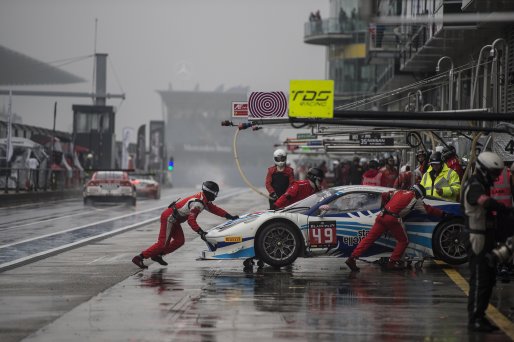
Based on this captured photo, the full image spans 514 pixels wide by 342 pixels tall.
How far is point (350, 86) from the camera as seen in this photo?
7969 centimetres

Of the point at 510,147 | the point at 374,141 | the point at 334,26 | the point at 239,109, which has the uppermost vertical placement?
the point at 334,26

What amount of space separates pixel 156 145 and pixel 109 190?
47.1 m

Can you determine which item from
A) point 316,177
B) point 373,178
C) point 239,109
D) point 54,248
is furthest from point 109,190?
point 316,177

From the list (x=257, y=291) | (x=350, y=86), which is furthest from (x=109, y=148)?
(x=257, y=291)

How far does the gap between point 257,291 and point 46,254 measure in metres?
6.12

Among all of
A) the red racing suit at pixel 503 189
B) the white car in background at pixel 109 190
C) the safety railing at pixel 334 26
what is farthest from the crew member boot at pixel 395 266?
the safety railing at pixel 334 26

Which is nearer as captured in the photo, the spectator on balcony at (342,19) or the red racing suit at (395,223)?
the red racing suit at (395,223)

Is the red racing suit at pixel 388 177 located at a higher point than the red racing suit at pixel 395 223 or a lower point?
higher

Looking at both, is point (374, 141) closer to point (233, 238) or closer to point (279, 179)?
point (279, 179)

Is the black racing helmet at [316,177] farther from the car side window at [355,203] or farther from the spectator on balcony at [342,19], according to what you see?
the spectator on balcony at [342,19]

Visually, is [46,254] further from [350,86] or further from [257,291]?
[350,86]

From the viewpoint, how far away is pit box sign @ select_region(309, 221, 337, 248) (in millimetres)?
14805

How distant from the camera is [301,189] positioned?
17.6 m

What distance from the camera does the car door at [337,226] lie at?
1482 cm
